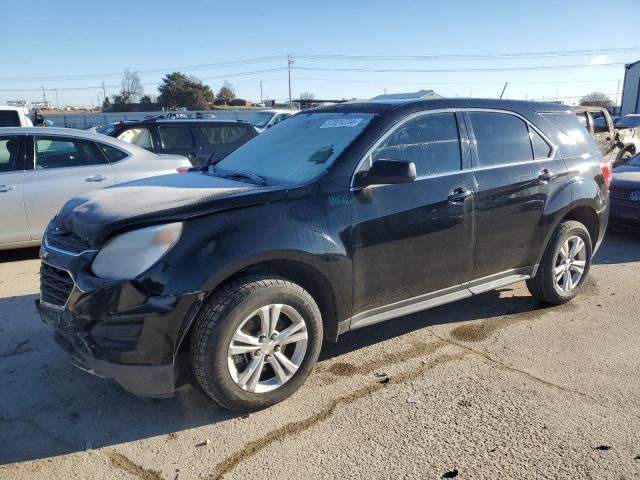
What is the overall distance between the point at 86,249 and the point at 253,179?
48.7 inches

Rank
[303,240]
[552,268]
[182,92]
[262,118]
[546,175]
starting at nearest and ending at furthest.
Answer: [303,240] < [546,175] < [552,268] < [262,118] < [182,92]

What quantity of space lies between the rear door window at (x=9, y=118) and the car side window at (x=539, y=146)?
32.5 feet

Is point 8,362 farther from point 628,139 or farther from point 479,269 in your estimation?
point 628,139

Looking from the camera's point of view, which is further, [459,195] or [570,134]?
[570,134]

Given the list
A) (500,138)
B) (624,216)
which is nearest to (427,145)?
(500,138)

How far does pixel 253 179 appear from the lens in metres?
3.77

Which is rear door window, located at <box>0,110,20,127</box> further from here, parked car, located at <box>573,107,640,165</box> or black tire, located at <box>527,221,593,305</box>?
parked car, located at <box>573,107,640,165</box>

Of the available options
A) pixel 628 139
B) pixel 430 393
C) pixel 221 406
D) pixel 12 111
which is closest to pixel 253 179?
pixel 221 406

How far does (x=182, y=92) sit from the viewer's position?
68.0m

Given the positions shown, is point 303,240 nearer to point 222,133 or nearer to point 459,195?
point 459,195

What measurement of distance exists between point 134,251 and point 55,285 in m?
0.66

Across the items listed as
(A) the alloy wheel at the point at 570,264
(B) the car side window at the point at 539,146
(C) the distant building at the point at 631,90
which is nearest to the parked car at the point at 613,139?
(A) the alloy wheel at the point at 570,264

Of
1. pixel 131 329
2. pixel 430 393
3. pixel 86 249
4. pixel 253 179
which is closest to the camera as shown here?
pixel 131 329

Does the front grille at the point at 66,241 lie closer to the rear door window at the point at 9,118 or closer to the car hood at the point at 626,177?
the car hood at the point at 626,177
